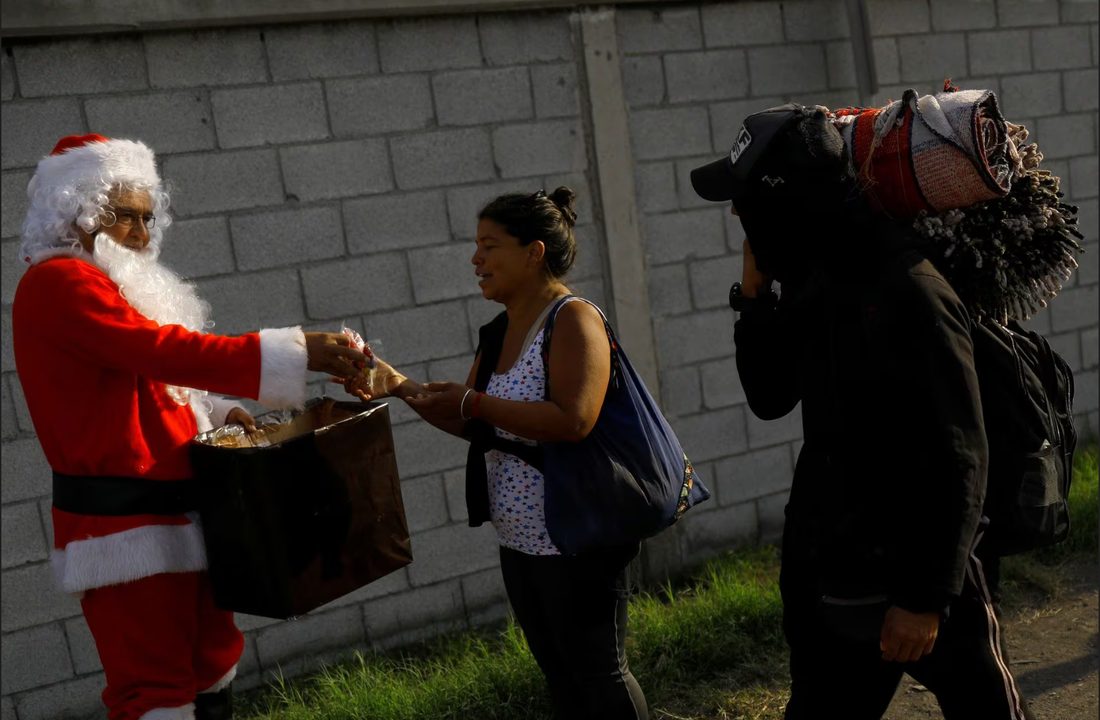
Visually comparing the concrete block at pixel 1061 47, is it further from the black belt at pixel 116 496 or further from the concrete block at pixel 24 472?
the concrete block at pixel 24 472

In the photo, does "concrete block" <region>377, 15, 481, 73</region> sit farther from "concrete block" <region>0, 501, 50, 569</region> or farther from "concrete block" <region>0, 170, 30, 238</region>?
"concrete block" <region>0, 501, 50, 569</region>

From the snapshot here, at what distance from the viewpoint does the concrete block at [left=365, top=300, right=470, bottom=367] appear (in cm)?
432

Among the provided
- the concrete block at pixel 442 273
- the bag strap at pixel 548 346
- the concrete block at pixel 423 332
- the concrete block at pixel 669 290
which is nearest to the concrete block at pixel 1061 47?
the concrete block at pixel 669 290

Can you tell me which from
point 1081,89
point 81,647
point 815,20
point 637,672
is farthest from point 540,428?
point 1081,89

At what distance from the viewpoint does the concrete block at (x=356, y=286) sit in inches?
165

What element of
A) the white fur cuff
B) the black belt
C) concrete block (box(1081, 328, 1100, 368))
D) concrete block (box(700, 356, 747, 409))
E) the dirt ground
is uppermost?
the white fur cuff

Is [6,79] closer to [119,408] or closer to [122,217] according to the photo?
[122,217]

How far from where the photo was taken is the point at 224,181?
402cm

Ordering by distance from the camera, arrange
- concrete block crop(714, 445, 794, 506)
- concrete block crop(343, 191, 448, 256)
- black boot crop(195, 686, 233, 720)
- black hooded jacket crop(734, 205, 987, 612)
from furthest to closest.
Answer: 1. concrete block crop(714, 445, 794, 506)
2. concrete block crop(343, 191, 448, 256)
3. black boot crop(195, 686, 233, 720)
4. black hooded jacket crop(734, 205, 987, 612)

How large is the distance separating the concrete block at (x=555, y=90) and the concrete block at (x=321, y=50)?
2.44 ft

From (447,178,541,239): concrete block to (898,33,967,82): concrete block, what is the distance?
2.48 m

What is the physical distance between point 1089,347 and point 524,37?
404 cm

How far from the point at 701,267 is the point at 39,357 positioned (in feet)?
10.5

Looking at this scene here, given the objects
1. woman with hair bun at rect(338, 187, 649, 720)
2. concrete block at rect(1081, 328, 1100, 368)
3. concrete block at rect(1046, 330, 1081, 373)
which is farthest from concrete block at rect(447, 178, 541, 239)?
concrete block at rect(1081, 328, 1100, 368)
